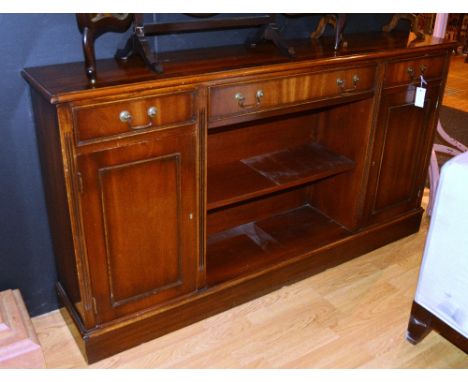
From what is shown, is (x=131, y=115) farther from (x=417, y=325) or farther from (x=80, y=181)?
(x=417, y=325)

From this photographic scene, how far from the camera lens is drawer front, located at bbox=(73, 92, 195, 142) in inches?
55.8

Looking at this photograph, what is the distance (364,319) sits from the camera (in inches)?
78.7

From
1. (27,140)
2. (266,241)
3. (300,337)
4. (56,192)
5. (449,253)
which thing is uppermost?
(27,140)

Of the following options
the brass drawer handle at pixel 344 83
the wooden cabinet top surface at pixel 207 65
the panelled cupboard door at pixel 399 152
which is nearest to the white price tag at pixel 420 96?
the panelled cupboard door at pixel 399 152

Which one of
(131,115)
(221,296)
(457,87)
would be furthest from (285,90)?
(457,87)

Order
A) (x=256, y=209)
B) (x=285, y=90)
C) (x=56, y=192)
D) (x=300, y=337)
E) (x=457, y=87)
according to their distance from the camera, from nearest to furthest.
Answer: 1. (x=56, y=192)
2. (x=285, y=90)
3. (x=300, y=337)
4. (x=256, y=209)
5. (x=457, y=87)

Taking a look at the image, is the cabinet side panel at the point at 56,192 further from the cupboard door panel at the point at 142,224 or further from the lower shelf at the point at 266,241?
the lower shelf at the point at 266,241

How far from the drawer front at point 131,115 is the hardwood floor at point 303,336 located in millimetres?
807

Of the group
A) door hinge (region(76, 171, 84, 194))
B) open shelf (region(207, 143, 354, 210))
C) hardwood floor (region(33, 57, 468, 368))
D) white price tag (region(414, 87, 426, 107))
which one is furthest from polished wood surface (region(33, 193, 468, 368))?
white price tag (region(414, 87, 426, 107))

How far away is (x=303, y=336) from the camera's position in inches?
75.0

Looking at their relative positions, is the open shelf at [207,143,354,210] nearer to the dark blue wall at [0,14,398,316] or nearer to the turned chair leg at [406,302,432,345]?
the dark blue wall at [0,14,398,316]

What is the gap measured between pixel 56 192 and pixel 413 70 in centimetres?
147

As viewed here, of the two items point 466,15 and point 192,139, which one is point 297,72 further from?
point 466,15
